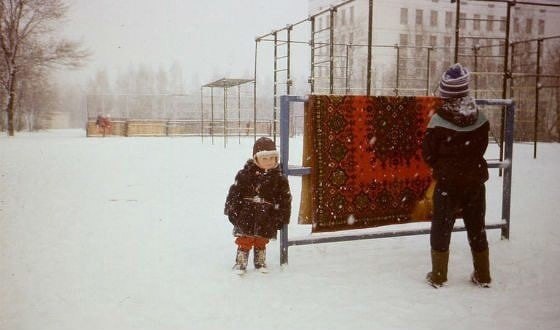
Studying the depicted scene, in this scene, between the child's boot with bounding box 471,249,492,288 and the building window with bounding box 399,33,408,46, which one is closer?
the child's boot with bounding box 471,249,492,288

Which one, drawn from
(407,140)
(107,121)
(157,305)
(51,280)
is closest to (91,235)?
(51,280)

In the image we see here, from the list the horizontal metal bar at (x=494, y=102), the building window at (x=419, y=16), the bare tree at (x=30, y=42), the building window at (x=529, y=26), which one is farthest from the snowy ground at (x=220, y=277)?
the building window at (x=529, y=26)

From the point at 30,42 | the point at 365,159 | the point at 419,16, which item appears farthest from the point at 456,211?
the point at 419,16

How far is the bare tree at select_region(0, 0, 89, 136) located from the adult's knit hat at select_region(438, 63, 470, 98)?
72.3ft

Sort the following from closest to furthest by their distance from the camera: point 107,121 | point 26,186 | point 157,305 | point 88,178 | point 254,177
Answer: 1. point 157,305
2. point 254,177
3. point 26,186
4. point 88,178
5. point 107,121

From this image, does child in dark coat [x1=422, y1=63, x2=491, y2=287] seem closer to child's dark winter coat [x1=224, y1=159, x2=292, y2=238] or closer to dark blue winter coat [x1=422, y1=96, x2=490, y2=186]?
dark blue winter coat [x1=422, y1=96, x2=490, y2=186]

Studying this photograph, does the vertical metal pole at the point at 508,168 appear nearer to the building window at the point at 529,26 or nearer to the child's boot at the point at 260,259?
the child's boot at the point at 260,259

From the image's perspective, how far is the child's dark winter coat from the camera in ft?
12.9

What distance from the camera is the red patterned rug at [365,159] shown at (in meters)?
4.04

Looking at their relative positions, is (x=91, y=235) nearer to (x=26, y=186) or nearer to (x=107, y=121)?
(x=26, y=186)

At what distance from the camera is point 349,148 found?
13.5ft

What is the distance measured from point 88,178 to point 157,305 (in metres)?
7.30

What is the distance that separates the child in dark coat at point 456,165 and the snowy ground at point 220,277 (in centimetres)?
31

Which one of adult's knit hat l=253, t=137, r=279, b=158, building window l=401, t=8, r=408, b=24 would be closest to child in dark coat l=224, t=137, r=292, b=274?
adult's knit hat l=253, t=137, r=279, b=158
